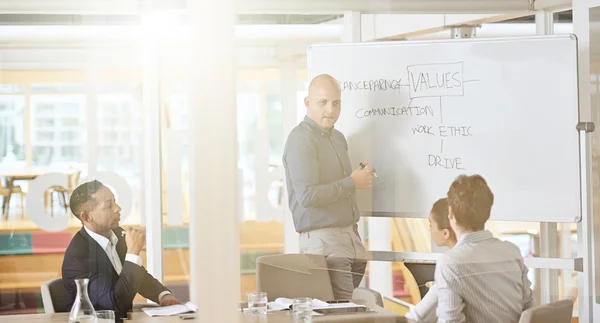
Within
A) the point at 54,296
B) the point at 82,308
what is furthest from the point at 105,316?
the point at 54,296

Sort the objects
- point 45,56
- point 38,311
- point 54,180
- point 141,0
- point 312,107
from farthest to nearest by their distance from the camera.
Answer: point 54,180, point 38,311, point 45,56, point 312,107, point 141,0

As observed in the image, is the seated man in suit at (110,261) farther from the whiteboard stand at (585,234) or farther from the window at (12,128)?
the whiteboard stand at (585,234)

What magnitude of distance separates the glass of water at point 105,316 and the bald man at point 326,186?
0.65 metres

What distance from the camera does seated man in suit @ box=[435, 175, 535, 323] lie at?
7.38 ft

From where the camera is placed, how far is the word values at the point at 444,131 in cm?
236

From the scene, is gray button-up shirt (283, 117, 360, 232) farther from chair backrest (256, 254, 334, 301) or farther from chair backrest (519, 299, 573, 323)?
chair backrest (519, 299, 573, 323)

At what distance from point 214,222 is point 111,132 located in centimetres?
146

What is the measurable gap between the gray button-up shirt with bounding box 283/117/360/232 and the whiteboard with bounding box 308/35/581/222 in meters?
0.09

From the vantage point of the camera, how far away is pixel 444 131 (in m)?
2.40

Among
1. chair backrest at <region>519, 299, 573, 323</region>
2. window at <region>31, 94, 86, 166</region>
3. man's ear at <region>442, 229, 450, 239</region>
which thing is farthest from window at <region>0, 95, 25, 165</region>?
chair backrest at <region>519, 299, 573, 323</region>

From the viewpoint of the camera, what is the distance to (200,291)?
3.26 ft

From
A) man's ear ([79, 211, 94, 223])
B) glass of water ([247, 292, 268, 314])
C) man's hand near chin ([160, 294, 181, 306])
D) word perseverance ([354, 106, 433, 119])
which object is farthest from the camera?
man's ear ([79, 211, 94, 223])

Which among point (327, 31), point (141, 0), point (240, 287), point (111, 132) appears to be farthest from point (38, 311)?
point (240, 287)

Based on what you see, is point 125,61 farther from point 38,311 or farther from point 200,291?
point 200,291
